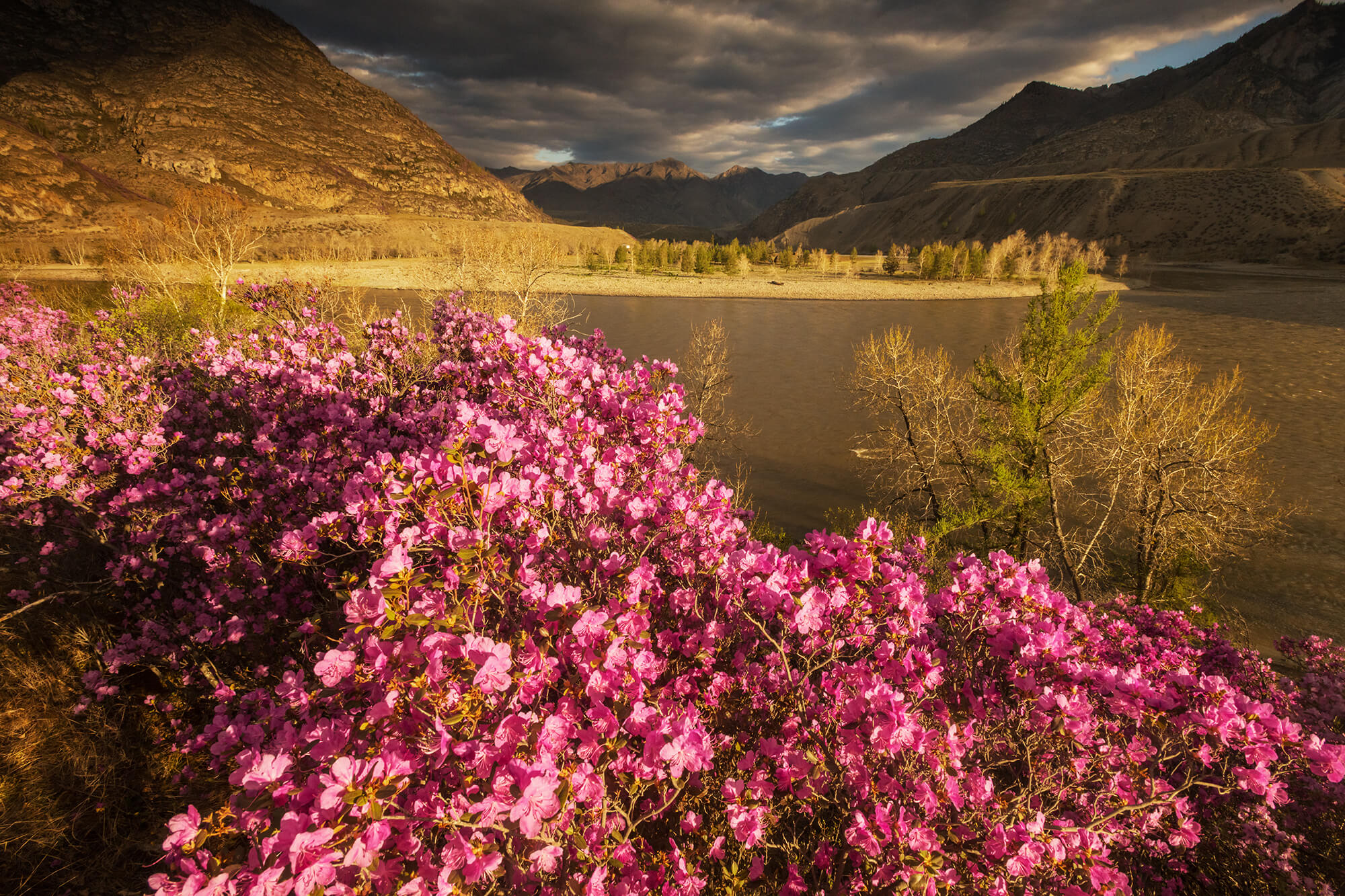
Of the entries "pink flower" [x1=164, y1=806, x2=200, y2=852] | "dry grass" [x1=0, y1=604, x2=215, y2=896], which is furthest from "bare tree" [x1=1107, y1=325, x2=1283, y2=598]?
"dry grass" [x1=0, y1=604, x2=215, y2=896]

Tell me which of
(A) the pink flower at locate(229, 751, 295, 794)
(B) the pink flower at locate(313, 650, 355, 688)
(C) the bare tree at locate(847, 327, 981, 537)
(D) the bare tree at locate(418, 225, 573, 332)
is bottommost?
(C) the bare tree at locate(847, 327, 981, 537)

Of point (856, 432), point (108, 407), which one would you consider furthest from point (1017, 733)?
point (856, 432)

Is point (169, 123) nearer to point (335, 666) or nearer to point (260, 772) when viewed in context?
point (335, 666)

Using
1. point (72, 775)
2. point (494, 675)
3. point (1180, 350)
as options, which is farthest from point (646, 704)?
point (1180, 350)

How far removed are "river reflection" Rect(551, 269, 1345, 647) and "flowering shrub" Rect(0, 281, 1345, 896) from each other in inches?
631

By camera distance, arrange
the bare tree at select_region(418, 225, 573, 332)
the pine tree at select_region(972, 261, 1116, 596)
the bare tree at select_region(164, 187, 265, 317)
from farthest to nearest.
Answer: the bare tree at select_region(418, 225, 573, 332) < the bare tree at select_region(164, 187, 265, 317) < the pine tree at select_region(972, 261, 1116, 596)

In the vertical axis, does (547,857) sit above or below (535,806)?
below

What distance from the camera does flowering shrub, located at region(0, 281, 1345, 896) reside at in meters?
2.22

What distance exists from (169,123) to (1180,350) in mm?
205351

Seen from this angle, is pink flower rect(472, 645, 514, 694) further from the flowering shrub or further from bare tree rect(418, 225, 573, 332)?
bare tree rect(418, 225, 573, 332)

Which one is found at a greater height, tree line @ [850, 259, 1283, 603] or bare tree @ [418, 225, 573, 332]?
bare tree @ [418, 225, 573, 332]

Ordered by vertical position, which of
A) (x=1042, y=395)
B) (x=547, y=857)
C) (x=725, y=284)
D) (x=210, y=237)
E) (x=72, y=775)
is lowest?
(x=72, y=775)

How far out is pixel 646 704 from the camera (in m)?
2.81

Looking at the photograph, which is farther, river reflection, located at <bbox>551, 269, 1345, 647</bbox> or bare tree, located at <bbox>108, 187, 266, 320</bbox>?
bare tree, located at <bbox>108, 187, 266, 320</bbox>
